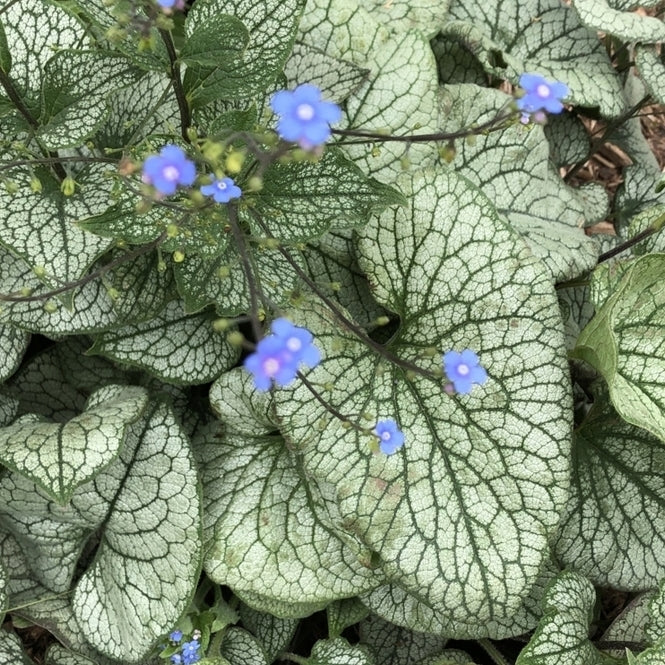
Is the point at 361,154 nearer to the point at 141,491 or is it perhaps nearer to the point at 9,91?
the point at 9,91

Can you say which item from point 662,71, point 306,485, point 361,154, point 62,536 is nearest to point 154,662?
point 62,536

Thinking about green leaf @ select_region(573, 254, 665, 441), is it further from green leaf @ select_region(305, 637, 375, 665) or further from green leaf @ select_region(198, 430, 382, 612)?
green leaf @ select_region(305, 637, 375, 665)

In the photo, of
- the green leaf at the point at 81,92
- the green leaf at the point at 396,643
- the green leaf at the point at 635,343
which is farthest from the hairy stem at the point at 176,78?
the green leaf at the point at 396,643

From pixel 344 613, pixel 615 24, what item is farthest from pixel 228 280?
pixel 615 24

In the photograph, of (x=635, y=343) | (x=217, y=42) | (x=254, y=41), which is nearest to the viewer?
(x=217, y=42)

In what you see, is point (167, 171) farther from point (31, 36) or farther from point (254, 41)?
point (31, 36)
